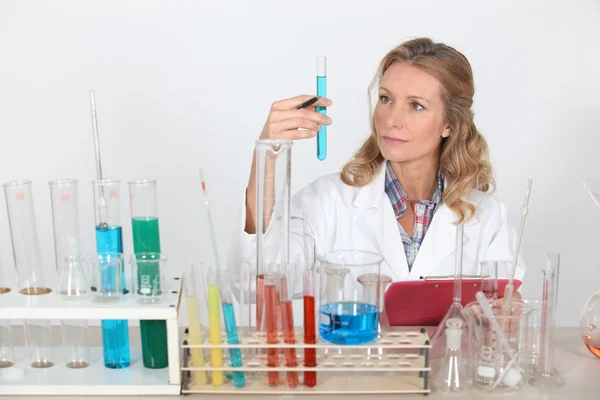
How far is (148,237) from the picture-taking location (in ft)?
5.75

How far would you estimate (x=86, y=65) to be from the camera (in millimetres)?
3857

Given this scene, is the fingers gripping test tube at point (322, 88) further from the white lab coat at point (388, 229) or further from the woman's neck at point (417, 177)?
the woman's neck at point (417, 177)

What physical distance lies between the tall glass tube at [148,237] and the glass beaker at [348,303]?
1.18 feet

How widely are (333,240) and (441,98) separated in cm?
65

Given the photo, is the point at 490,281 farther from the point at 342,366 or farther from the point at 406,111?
the point at 406,111

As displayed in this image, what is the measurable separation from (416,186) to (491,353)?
129cm

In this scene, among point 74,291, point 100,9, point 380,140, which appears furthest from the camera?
point 100,9

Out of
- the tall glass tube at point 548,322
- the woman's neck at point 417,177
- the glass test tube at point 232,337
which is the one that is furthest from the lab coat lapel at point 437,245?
the glass test tube at point 232,337

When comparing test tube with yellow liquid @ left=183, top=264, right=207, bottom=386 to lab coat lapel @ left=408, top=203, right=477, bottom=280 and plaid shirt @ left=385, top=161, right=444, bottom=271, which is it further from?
plaid shirt @ left=385, top=161, right=444, bottom=271

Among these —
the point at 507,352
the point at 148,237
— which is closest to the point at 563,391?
the point at 507,352

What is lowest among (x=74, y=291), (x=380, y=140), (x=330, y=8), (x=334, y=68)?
(x=74, y=291)

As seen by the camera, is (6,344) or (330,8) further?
(330,8)

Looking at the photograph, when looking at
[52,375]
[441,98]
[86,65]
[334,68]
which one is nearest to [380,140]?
[441,98]

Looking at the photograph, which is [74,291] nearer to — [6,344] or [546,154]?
[6,344]
